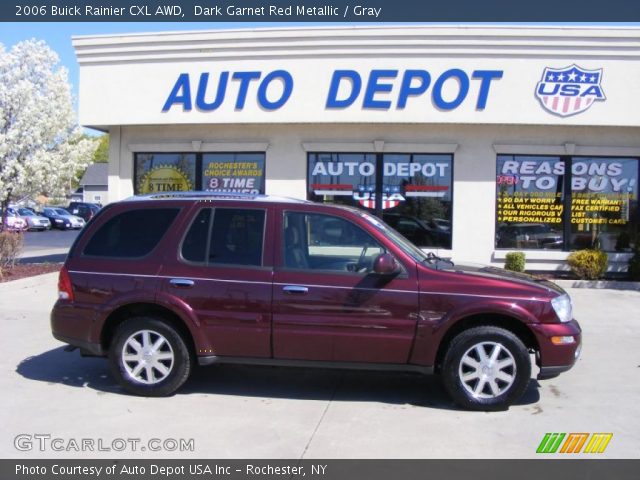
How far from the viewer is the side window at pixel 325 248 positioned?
19.1 feet

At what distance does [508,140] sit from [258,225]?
8.69 metres

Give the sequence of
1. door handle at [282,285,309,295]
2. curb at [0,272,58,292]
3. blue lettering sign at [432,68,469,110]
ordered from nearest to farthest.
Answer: door handle at [282,285,309,295] → curb at [0,272,58,292] → blue lettering sign at [432,68,469,110]

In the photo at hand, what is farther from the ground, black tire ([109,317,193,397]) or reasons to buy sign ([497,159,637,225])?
reasons to buy sign ([497,159,637,225])

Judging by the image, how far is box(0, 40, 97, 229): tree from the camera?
14594 millimetres

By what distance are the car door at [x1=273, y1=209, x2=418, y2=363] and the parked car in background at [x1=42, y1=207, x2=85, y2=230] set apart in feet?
114

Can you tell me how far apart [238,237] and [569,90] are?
917 centimetres

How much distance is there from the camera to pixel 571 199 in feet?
43.4

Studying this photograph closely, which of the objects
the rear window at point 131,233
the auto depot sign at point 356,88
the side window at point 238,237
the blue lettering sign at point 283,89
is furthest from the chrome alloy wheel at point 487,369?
the blue lettering sign at point 283,89

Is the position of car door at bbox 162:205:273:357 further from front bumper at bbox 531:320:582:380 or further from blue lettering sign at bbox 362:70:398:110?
blue lettering sign at bbox 362:70:398:110

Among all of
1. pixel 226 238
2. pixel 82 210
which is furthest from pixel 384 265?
pixel 82 210

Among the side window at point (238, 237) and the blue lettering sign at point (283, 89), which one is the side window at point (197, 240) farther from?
the blue lettering sign at point (283, 89)

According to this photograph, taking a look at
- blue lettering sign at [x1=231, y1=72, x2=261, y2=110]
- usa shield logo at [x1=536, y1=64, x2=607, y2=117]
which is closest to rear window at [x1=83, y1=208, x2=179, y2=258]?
blue lettering sign at [x1=231, y1=72, x2=261, y2=110]
